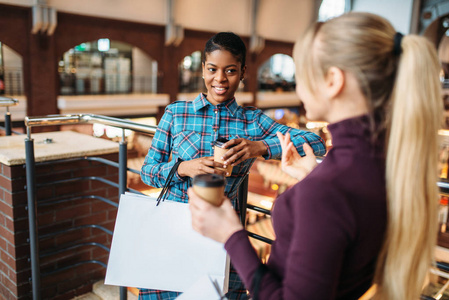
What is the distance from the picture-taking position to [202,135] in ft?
4.68

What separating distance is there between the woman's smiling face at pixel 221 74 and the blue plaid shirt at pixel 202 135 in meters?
0.03

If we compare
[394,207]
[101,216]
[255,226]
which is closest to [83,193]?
[101,216]

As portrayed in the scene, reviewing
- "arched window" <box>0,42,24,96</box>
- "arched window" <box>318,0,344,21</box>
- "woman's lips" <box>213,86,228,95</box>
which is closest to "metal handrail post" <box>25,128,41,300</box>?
"woman's lips" <box>213,86,228,95</box>

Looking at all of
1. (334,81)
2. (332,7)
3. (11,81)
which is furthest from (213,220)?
(332,7)

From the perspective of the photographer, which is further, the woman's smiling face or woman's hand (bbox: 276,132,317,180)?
the woman's smiling face

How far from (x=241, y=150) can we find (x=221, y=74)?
32cm

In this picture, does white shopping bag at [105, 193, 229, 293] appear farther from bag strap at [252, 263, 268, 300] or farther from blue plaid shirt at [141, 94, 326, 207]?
bag strap at [252, 263, 268, 300]

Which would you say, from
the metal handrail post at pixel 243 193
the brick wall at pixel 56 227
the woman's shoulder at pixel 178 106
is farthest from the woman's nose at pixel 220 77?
the brick wall at pixel 56 227

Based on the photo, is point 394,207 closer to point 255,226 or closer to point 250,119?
point 250,119

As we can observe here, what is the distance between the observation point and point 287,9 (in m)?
13.6

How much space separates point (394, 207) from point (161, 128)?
929mm

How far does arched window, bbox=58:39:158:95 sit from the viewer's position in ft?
30.0

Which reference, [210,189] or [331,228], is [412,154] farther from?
[210,189]

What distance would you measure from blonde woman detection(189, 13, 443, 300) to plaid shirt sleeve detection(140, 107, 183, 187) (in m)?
0.64
